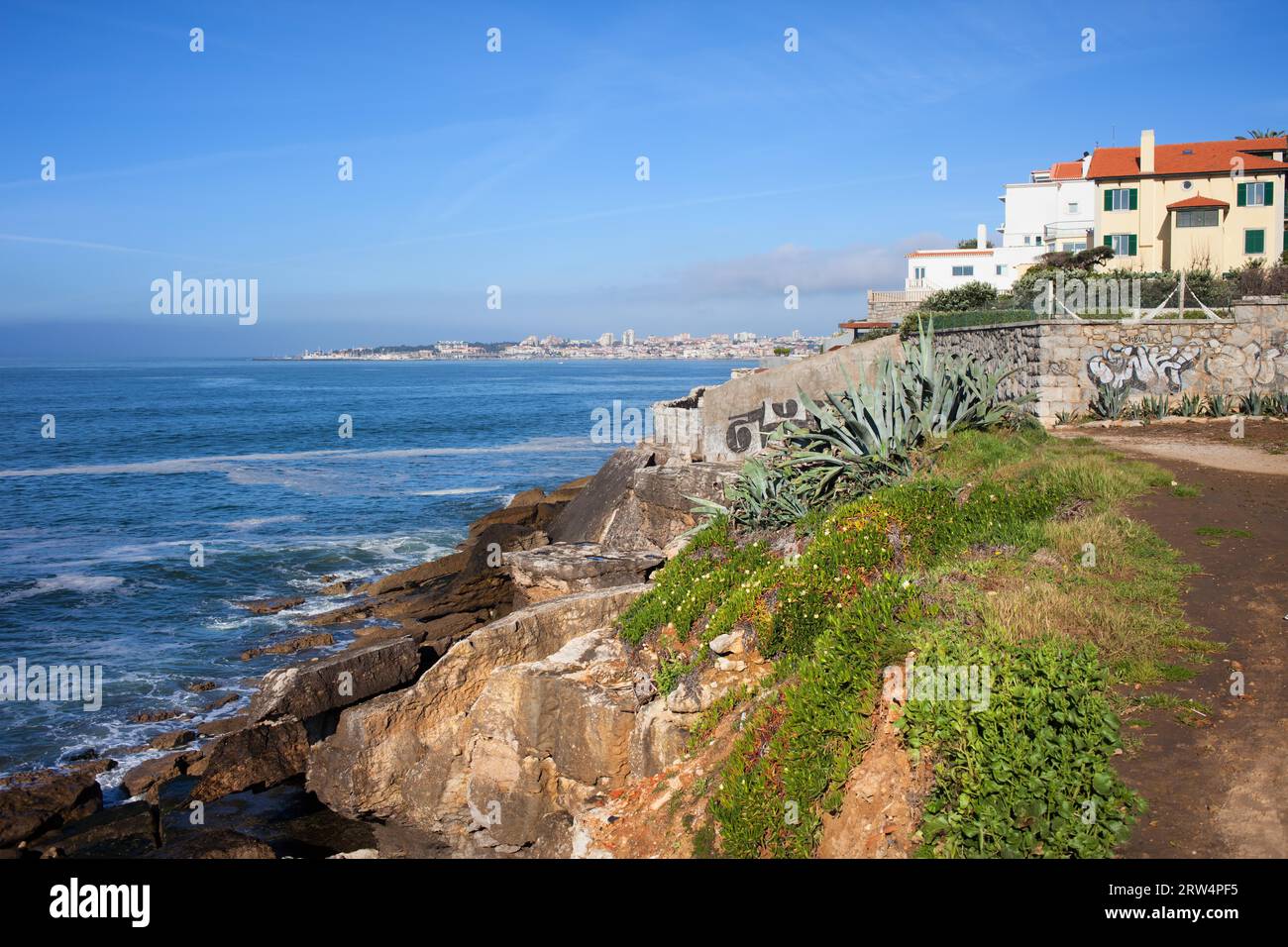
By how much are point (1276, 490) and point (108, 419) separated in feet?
222

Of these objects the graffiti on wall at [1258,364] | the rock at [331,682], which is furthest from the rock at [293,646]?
the graffiti on wall at [1258,364]

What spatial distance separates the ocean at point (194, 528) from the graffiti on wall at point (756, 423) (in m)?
8.22

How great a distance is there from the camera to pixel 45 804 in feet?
35.1

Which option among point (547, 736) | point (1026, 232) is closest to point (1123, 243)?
point (1026, 232)

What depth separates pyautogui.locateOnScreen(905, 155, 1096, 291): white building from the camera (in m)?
50.4

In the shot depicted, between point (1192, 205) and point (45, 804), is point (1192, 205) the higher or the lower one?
the higher one

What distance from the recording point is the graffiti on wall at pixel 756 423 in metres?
17.8

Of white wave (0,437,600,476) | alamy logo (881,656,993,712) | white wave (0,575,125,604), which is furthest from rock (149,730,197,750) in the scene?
white wave (0,437,600,476)

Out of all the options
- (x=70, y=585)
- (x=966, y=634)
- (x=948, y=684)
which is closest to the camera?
(x=948, y=684)

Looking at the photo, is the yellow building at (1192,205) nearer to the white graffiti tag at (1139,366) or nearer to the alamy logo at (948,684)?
the white graffiti tag at (1139,366)

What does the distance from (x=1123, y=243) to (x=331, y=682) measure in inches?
1670

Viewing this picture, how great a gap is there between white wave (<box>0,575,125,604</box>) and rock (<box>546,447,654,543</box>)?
9.24 meters
